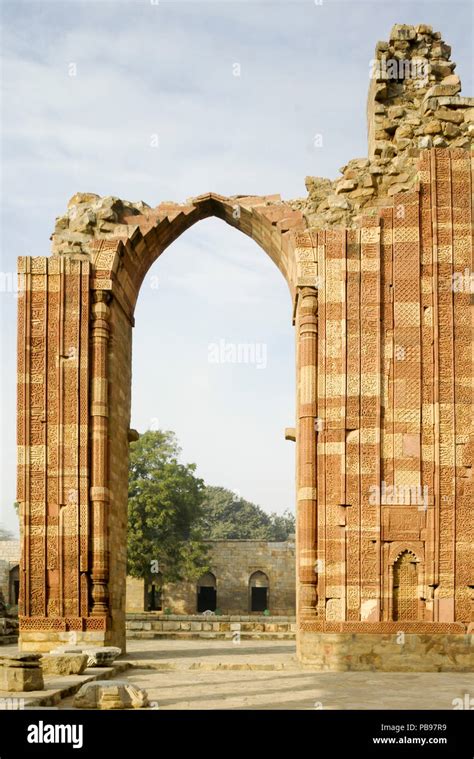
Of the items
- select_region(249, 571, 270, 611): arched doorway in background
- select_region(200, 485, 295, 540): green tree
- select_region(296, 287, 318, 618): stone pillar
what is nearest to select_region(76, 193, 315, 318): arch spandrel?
select_region(296, 287, 318, 618): stone pillar

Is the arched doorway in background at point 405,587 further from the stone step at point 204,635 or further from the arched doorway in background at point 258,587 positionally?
the arched doorway in background at point 258,587

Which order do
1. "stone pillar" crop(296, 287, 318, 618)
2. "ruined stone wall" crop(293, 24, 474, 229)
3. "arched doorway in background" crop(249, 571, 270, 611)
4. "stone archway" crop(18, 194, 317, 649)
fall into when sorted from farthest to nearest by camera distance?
1. "arched doorway in background" crop(249, 571, 270, 611)
2. "ruined stone wall" crop(293, 24, 474, 229)
3. "stone archway" crop(18, 194, 317, 649)
4. "stone pillar" crop(296, 287, 318, 618)

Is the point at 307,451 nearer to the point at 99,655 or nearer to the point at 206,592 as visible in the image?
the point at 99,655

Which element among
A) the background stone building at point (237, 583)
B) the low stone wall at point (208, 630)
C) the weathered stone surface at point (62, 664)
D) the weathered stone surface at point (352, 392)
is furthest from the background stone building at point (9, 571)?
the weathered stone surface at point (62, 664)

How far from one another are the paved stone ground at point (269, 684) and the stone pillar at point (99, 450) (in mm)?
1225

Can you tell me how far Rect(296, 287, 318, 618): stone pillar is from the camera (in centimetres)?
1388

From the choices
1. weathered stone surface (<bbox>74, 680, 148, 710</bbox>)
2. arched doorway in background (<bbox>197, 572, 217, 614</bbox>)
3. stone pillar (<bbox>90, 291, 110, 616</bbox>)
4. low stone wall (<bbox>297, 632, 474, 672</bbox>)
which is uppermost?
stone pillar (<bbox>90, 291, 110, 616</bbox>)

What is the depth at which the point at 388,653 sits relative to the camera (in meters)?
13.4

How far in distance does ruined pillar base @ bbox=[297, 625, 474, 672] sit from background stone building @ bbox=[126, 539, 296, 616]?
2590 centimetres

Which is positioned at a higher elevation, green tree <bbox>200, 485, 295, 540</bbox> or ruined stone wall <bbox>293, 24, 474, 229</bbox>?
ruined stone wall <bbox>293, 24, 474, 229</bbox>

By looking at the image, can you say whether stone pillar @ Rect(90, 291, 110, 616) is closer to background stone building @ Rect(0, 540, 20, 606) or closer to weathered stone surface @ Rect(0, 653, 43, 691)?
weathered stone surface @ Rect(0, 653, 43, 691)

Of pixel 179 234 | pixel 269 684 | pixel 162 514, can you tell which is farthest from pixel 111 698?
pixel 162 514
